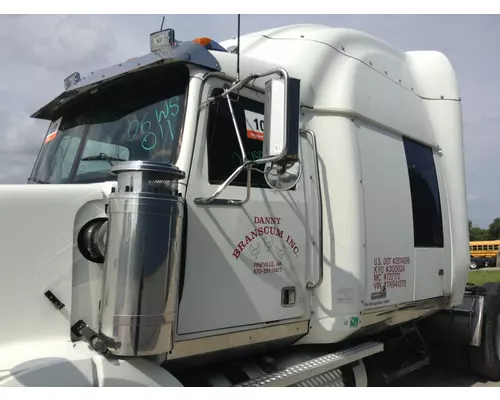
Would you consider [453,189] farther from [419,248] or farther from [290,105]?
[290,105]

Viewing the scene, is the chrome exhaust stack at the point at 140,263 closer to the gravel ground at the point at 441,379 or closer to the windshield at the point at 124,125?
the windshield at the point at 124,125

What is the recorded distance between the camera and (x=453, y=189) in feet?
16.8

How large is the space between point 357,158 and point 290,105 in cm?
141

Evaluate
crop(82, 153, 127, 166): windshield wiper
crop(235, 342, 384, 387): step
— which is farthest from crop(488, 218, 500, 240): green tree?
crop(82, 153, 127, 166): windshield wiper

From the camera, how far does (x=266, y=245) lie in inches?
124

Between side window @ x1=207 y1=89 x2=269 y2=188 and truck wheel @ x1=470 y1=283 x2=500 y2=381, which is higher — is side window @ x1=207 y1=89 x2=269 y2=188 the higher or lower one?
the higher one

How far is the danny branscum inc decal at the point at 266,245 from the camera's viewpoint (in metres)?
3.04

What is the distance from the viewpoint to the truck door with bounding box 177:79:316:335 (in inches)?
110

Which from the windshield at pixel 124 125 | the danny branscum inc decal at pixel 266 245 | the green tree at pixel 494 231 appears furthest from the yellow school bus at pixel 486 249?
the windshield at pixel 124 125

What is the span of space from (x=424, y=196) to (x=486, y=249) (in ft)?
118

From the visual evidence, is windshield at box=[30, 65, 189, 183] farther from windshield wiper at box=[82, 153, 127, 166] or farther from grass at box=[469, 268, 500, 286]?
grass at box=[469, 268, 500, 286]

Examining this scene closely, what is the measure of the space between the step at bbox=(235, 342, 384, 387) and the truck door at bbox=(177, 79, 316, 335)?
315 millimetres

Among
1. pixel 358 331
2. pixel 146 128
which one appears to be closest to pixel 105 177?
pixel 146 128

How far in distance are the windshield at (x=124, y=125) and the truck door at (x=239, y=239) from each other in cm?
18
